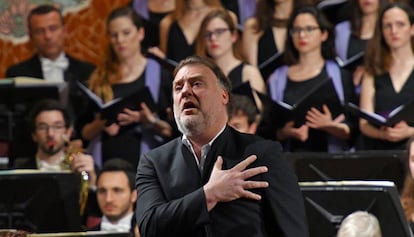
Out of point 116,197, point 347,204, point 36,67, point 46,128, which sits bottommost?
point 116,197

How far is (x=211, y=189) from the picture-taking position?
2.91 metres

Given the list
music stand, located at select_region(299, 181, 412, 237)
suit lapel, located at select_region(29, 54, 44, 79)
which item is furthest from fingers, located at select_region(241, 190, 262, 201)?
suit lapel, located at select_region(29, 54, 44, 79)

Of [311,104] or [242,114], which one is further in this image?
[311,104]

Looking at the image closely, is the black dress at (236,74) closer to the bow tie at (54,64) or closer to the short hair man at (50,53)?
the short hair man at (50,53)

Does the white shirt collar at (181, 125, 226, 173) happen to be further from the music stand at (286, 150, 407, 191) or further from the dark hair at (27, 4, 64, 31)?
the dark hair at (27, 4, 64, 31)

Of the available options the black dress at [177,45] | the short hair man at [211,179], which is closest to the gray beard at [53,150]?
the black dress at [177,45]

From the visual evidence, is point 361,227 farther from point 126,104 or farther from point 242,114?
point 126,104

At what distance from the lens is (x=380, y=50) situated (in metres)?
5.62

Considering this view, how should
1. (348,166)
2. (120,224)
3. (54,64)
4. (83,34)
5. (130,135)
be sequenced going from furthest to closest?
(83,34) < (54,64) < (130,135) < (120,224) < (348,166)

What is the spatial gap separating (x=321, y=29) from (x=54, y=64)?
5.64 ft

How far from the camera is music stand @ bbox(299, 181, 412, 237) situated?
3996 mm

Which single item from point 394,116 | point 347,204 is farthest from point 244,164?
point 394,116

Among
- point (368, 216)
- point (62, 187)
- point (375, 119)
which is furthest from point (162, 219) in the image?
point (375, 119)

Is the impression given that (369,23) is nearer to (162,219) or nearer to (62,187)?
(62,187)
